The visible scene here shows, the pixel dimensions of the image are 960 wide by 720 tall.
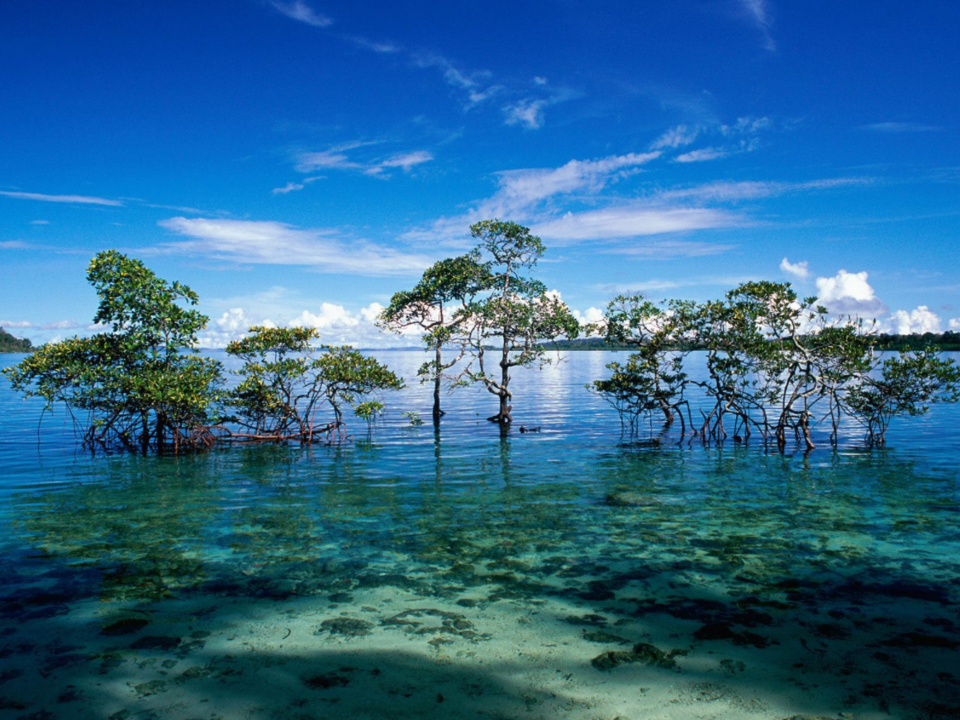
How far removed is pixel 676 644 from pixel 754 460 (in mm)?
17835

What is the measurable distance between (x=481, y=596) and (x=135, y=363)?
21.9 meters


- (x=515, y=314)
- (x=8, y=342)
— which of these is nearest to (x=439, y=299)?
(x=515, y=314)

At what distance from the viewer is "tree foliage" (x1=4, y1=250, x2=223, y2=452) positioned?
2353cm

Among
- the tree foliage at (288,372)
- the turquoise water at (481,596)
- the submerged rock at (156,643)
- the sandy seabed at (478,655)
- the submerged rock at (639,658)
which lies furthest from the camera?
the tree foliage at (288,372)

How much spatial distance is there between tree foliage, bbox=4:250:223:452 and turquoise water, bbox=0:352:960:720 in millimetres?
5159

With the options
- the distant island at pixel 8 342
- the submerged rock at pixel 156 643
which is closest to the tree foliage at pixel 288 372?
the submerged rock at pixel 156 643

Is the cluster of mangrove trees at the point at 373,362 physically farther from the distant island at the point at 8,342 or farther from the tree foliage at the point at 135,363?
the distant island at the point at 8,342

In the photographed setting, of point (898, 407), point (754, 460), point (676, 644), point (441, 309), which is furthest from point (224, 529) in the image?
point (898, 407)

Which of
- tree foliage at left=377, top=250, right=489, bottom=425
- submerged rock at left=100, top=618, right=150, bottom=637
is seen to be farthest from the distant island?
submerged rock at left=100, top=618, right=150, bottom=637

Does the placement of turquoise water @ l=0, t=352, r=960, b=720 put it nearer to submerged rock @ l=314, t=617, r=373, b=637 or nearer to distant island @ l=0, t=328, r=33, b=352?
submerged rock @ l=314, t=617, r=373, b=637

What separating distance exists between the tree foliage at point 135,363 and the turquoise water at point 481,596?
5159 mm

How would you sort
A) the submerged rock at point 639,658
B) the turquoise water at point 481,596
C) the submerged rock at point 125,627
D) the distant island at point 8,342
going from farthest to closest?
the distant island at point 8,342
the submerged rock at point 125,627
the submerged rock at point 639,658
the turquoise water at point 481,596

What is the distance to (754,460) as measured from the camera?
23.3m

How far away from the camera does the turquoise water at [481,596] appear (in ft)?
21.4
